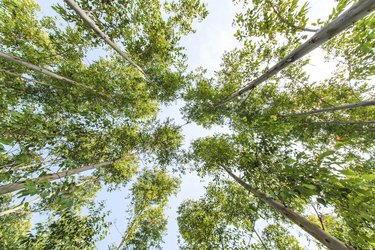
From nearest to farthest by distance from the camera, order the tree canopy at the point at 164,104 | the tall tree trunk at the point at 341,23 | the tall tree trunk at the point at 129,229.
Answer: the tall tree trunk at the point at 341,23 → the tree canopy at the point at 164,104 → the tall tree trunk at the point at 129,229

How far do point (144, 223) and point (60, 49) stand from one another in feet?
35.4

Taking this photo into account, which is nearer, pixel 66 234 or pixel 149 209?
pixel 66 234

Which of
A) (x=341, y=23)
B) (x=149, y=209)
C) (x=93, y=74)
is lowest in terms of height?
(x=149, y=209)

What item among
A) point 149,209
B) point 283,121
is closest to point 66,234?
point 149,209

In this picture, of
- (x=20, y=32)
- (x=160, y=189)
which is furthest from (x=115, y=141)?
(x=20, y=32)

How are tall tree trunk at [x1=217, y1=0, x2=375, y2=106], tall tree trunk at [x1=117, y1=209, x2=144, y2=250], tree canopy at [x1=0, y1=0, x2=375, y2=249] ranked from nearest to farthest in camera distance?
tall tree trunk at [x1=217, y1=0, x2=375, y2=106]
tree canopy at [x1=0, y1=0, x2=375, y2=249]
tall tree trunk at [x1=117, y1=209, x2=144, y2=250]

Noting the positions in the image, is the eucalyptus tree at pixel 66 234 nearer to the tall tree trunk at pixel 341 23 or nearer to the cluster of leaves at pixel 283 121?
the cluster of leaves at pixel 283 121

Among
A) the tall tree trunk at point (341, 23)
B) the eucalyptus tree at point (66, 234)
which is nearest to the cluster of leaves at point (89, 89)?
the eucalyptus tree at point (66, 234)

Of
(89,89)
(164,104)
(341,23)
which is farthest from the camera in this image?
(164,104)

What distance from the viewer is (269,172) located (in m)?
3.78

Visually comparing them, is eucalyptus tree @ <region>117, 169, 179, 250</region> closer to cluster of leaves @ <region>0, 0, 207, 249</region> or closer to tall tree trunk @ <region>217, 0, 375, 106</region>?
cluster of leaves @ <region>0, 0, 207, 249</region>

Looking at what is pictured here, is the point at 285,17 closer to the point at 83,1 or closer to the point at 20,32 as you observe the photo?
the point at 83,1

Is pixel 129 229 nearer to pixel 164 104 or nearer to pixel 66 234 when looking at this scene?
pixel 66 234

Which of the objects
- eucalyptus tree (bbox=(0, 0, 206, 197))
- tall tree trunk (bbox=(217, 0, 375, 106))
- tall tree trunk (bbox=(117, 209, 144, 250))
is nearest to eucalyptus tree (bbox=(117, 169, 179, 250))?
tall tree trunk (bbox=(117, 209, 144, 250))
